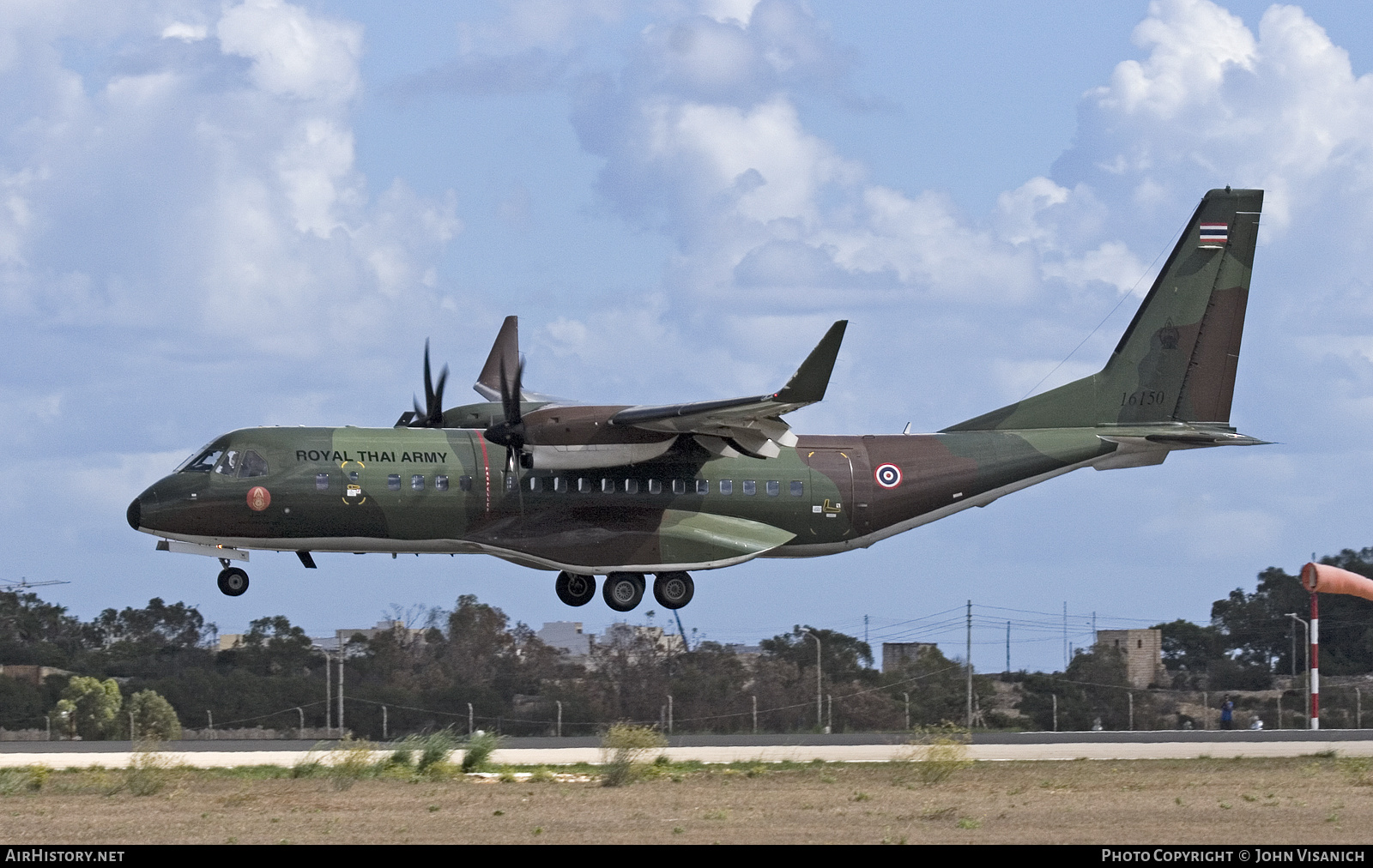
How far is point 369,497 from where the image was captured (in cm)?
3478

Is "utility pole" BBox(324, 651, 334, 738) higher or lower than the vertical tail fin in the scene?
lower

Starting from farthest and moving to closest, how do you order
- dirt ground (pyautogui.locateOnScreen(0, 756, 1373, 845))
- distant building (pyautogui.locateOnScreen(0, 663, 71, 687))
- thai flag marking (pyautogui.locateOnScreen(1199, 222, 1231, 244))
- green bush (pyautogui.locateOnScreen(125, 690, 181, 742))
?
distant building (pyautogui.locateOnScreen(0, 663, 71, 687))
green bush (pyautogui.locateOnScreen(125, 690, 181, 742))
thai flag marking (pyautogui.locateOnScreen(1199, 222, 1231, 244))
dirt ground (pyautogui.locateOnScreen(0, 756, 1373, 845))

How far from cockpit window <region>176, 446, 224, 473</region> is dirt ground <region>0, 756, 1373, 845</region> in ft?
21.6

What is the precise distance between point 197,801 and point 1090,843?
43.8 ft

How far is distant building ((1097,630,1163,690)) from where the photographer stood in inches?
2443

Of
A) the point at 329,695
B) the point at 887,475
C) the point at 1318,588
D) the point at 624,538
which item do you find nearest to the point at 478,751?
the point at 624,538

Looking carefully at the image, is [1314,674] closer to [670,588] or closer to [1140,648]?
[670,588]

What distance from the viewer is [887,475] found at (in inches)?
1478

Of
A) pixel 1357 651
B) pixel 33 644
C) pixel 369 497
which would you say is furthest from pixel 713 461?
pixel 1357 651

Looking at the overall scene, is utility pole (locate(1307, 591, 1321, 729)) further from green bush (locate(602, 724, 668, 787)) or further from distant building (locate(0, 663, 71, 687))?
distant building (locate(0, 663, 71, 687))

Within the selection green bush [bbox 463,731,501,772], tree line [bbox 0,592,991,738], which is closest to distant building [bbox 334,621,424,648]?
tree line [bbox 0,592,991,738]

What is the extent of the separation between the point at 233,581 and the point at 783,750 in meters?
11.5

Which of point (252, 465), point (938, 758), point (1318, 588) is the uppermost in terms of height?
point (252, 465)
